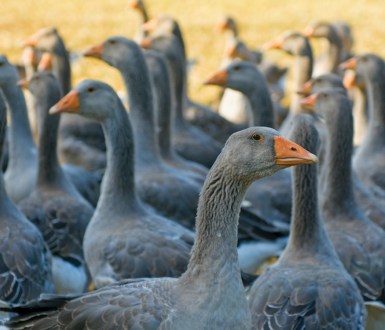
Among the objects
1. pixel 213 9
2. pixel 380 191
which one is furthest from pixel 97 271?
pixel 213 9

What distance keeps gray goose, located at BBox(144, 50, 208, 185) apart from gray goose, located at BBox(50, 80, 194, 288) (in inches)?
77.4

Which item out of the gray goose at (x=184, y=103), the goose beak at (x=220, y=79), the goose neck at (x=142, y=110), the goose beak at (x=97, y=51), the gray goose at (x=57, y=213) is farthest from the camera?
the gray goose at (x=184, y=103)

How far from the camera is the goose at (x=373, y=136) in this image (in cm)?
1034

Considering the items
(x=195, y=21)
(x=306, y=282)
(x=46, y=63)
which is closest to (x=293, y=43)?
(x=46, y=63)

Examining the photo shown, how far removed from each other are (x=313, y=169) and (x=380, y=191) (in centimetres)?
307

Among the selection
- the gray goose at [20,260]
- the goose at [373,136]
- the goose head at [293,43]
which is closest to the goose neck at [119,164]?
the gray goose at [20,260]

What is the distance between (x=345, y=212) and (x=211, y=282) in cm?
318

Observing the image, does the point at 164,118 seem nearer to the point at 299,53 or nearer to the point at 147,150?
the point at 147,150

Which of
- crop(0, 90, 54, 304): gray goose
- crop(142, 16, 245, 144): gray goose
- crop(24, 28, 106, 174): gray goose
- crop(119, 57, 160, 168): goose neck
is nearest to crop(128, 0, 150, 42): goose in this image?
crop(142, 16, 245, 144): gray goose

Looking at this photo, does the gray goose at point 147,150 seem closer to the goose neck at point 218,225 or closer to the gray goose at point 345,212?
the gray goose at point 345,212

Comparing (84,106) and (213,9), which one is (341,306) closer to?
(84,106)

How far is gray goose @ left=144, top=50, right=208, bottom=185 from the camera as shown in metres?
10.4

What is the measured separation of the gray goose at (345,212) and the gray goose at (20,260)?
233 centimetres

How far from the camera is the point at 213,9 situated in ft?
119
